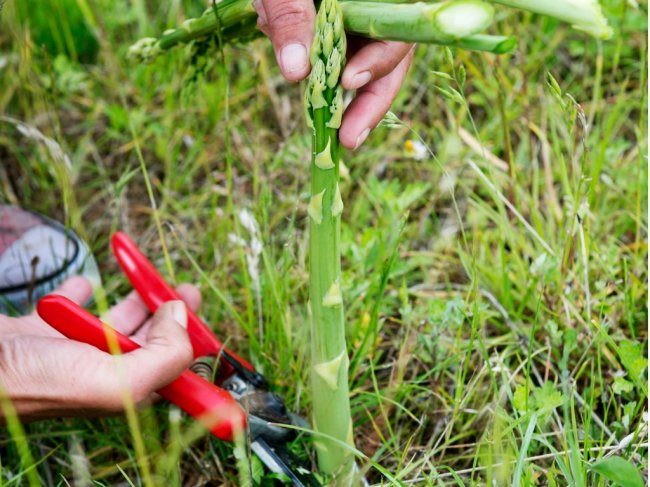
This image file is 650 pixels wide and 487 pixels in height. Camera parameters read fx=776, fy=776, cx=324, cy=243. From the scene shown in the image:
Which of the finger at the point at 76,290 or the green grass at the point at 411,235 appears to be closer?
the green grass at the point at 411,235

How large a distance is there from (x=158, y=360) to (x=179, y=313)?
0.60ft

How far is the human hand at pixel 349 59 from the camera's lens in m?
1.08

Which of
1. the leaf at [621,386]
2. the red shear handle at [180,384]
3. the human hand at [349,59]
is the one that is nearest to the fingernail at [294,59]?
the human hand at [349,59]

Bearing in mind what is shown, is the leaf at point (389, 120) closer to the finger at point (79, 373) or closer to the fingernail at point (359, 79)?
the fingernail at point (359, 79)

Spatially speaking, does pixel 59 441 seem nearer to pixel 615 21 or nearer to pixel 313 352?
pixel 313 352

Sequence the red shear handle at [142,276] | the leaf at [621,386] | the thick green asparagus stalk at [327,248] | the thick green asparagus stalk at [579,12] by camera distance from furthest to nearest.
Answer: the red shear handle at [142,276] → the leaf at [621,386] → the thick green asparagus stalk at [327,248] → the thick green asparagus stalk at [579,12]

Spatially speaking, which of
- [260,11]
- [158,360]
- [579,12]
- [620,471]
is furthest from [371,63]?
[620,471]

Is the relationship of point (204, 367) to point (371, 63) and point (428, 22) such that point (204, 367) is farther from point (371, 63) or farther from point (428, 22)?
point (428, 22)

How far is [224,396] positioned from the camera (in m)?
1.23

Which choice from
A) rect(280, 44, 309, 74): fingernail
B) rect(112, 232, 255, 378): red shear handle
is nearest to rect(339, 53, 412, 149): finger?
rect(280, 44, 309, 74): fingernail

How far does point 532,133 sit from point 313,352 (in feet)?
3.75

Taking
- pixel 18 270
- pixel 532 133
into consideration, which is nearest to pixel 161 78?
pixel 18 270

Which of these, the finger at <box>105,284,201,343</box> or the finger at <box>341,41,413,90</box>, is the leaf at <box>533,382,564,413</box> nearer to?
the finger at <box>341,41,413,90</box>

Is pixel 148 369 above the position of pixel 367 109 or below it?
below
